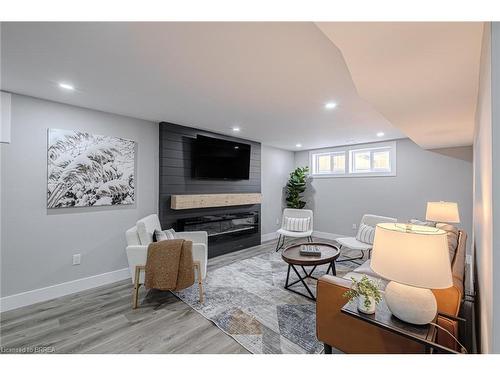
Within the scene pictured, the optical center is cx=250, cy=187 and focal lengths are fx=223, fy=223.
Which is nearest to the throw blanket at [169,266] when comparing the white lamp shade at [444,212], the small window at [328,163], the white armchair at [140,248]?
the white armchair at [140,248]

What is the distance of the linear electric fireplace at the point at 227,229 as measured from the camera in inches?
152

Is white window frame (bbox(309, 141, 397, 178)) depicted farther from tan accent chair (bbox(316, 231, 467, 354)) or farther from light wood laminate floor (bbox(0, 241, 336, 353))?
light wood laminate floor (bbox(0, 241, 336, 353))

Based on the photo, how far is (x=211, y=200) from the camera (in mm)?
3967

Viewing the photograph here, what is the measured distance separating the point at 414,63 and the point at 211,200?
10.9ft

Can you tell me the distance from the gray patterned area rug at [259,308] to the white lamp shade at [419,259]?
1.10 meters

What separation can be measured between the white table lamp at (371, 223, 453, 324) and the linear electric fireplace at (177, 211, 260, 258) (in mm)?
3068

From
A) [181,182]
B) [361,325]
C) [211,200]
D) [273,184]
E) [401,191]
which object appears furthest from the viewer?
[273,184]

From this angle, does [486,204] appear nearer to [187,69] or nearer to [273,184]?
[187,69]

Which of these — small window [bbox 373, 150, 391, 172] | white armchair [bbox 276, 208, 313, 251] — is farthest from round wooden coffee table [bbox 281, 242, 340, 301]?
small window [bbox 373, 150, 391, 172]

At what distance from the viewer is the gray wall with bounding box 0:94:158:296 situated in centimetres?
237

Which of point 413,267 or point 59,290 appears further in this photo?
point 59,290

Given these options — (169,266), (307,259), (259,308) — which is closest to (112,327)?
(169,266)

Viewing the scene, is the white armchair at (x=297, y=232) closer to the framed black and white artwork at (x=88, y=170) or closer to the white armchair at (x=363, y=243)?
the white armchair at (x=363, y=243)

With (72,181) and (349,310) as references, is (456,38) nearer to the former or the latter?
(349,310)
